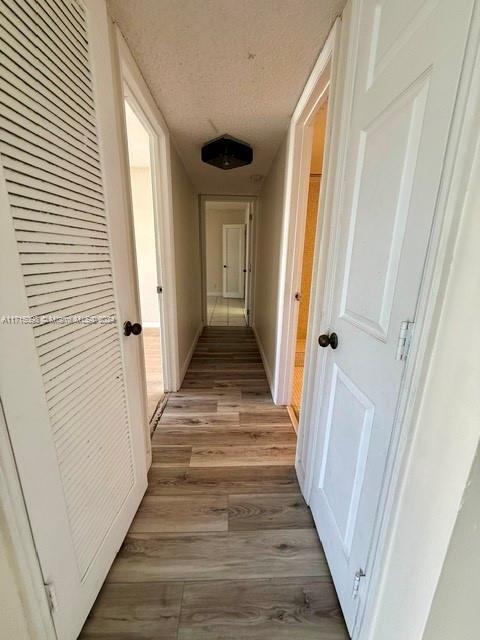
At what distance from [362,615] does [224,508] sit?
0.69m

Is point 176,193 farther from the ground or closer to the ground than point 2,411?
farther from the ground

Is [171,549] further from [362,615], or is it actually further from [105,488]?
[362,615]

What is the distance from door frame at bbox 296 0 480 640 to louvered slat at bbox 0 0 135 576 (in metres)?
0.91

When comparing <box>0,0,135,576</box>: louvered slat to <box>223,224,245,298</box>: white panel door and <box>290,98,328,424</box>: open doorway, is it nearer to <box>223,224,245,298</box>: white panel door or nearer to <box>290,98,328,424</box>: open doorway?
<box>290,98,328,424</box>: open doorway

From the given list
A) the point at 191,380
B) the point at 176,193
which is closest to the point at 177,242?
the point at 176,193

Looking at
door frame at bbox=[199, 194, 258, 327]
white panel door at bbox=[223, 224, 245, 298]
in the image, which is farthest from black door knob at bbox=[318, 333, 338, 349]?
white panel door at bbox=[223, 224, 245, 298]

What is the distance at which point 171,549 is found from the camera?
113cm

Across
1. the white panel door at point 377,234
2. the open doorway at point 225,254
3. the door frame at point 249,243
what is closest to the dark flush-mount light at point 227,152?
the white panel door at point 377,234

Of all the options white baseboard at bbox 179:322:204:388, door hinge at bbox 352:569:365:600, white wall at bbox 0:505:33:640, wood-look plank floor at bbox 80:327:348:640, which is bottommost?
wood-look plank floor at bbox 80:327:348:640

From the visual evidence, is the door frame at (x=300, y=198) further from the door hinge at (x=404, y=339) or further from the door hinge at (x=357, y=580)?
the door hinge at (x=357, y=580)

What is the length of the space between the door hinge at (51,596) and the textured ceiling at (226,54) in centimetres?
197

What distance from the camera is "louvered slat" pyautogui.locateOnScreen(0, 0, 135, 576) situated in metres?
0.61

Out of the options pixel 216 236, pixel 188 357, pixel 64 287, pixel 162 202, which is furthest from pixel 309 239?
pixel 216 236

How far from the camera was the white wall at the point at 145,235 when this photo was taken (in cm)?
370
